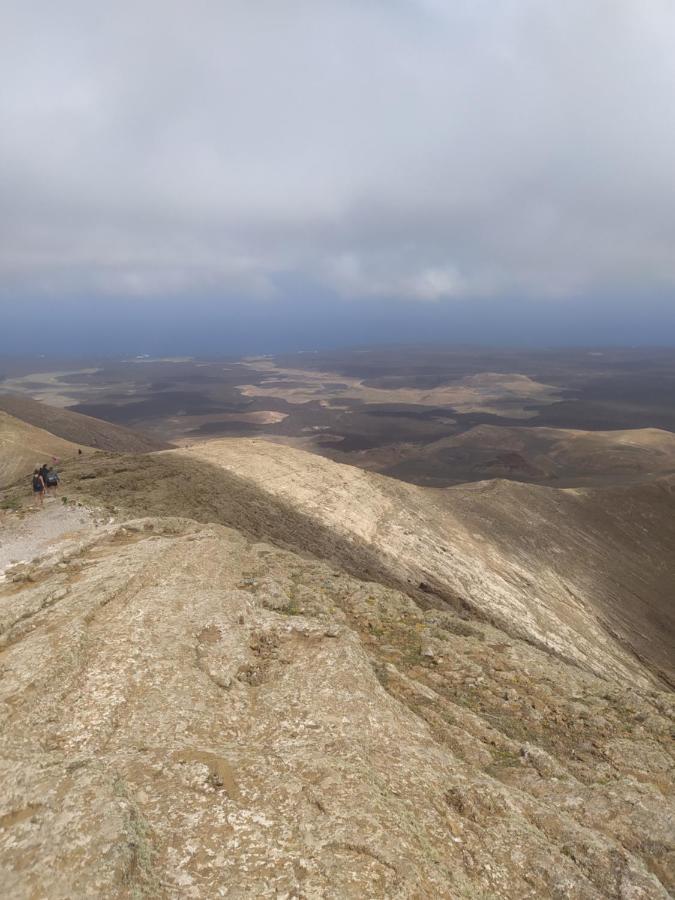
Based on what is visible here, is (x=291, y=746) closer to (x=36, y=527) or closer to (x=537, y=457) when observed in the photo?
(x=36, y=527)

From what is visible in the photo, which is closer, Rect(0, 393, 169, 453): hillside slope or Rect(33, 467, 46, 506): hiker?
Rect(33, 467, 46, 506): hiker

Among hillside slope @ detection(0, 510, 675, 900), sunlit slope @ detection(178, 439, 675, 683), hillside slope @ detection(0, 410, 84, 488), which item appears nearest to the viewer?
hillside slope @ detection(0, 510, 675, 900)

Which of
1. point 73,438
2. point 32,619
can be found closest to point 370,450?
point 73,438

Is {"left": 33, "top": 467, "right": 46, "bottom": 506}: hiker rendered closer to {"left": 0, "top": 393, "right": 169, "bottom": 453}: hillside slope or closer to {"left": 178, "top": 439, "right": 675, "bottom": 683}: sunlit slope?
{"left": 178, "top": 439, "right": 675, "bottom": 683}: sunlit slope

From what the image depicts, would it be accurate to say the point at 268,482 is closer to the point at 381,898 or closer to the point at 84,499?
the point at 84,499

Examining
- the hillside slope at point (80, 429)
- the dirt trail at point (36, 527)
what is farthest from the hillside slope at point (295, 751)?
the hillside slope at point (80, 429)

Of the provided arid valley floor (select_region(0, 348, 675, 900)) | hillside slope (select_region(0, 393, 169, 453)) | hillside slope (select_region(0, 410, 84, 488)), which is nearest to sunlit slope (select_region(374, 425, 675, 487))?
hillside slope (select_region(0, 393, 169, 453))

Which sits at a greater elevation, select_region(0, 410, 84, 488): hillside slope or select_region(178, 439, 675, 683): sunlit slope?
select_region(0, 410, 84, 488): hillside slope
